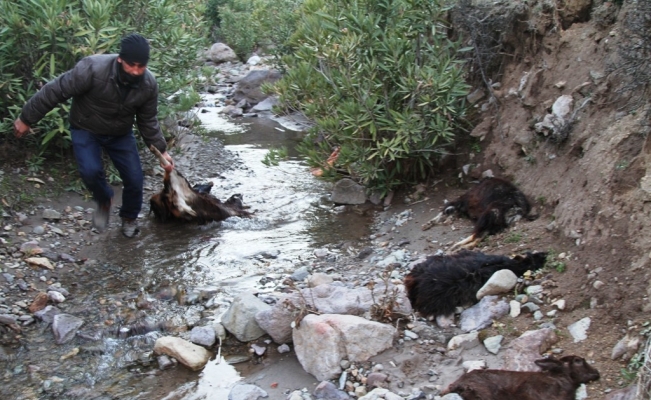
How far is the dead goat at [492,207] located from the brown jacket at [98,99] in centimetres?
323

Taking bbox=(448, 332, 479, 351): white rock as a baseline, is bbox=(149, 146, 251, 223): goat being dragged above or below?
below

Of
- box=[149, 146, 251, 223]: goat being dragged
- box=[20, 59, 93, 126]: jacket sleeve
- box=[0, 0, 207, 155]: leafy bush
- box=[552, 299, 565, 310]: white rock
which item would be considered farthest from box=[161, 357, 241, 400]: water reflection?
box=[0, 0, 207, 155]: leafy bush

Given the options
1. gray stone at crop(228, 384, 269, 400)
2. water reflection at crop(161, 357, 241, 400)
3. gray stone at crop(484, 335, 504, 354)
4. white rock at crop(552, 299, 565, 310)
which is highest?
white rock at crop(552, 299, 565, 310)

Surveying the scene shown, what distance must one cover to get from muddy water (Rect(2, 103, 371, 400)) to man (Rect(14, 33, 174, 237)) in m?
0.78

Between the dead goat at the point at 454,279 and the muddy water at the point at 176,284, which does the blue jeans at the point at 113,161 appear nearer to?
A: the muddy water at the point at 176,284

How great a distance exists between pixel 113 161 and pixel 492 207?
373 cm

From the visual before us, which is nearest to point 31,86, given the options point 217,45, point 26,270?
point 26,270

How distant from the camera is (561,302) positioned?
4.45 m

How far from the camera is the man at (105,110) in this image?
5840 mm

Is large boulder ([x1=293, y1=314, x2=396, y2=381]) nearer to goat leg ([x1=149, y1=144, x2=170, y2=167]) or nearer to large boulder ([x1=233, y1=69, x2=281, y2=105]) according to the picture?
goat leg ([x1=149, y1=144, x2=170, y2=167])

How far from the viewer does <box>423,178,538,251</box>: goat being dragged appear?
6.14 meters

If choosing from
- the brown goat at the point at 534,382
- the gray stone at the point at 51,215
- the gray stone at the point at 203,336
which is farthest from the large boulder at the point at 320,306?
the gray stone at the point at 51,215

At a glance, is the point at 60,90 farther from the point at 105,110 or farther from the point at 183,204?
the point at 183,204

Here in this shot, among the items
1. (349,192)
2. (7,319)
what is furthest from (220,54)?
(7,319)
